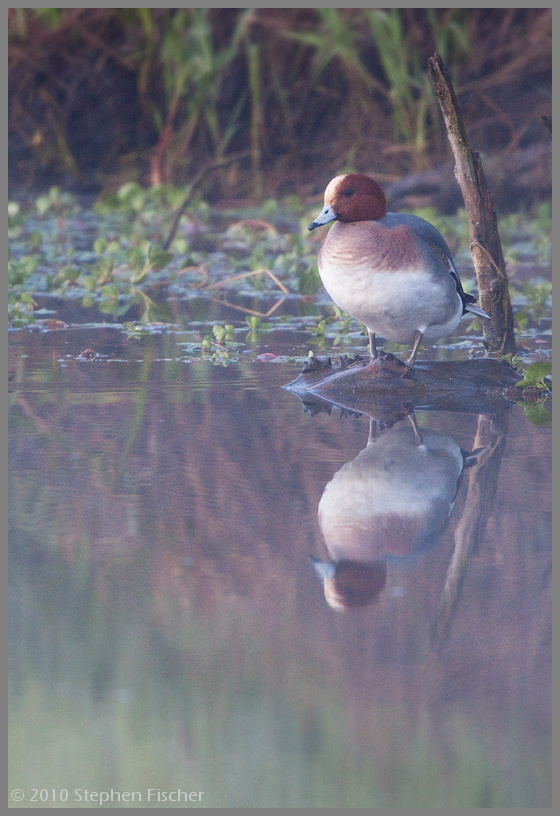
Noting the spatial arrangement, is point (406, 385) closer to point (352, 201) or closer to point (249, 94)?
point (352, 201)

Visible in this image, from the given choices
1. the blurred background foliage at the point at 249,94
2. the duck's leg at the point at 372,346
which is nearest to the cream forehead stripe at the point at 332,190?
the duck's leg at the point at 372,346

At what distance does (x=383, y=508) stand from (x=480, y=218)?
1697mm

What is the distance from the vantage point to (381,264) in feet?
11.1

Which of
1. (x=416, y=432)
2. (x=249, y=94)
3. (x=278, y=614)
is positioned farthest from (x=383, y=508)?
(x=249, y=94)

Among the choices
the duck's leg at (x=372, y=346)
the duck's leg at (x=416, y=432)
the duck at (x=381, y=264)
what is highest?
the duck at (x=381, y=264)

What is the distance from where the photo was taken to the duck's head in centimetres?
351

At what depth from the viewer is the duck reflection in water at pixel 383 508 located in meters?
2.16

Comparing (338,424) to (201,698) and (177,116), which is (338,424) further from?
(177,116)

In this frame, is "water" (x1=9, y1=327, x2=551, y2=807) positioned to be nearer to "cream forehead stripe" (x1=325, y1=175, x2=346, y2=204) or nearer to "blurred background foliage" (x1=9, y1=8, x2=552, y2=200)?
"cream forehead stripe" (x1=325, y1=175, x2=346, y2=204)

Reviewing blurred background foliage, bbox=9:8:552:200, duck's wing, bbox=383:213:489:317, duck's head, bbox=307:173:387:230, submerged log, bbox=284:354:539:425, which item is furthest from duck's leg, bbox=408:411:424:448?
blurred background foliage, bbox=9:8:552:200

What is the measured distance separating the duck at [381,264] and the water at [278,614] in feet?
1.38

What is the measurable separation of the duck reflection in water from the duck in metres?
0.45

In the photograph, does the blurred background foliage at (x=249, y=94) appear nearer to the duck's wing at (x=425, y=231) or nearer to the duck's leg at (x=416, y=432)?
the duck's wing at (x=425, y=231)

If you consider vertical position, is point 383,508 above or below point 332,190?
below
